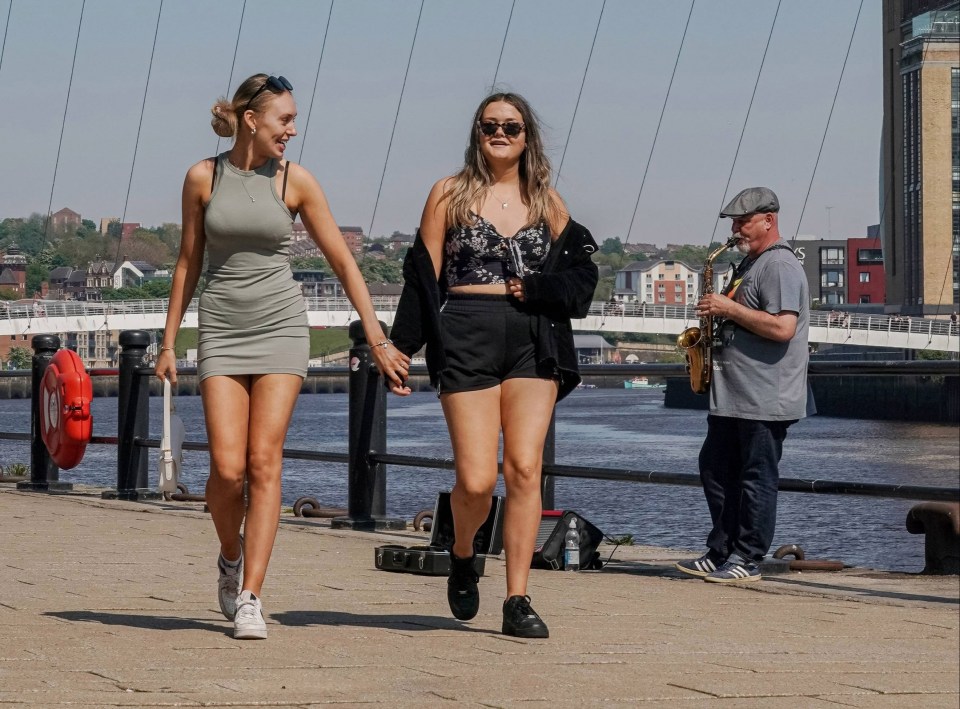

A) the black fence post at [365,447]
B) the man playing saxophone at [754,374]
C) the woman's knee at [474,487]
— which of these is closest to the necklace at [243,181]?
the woman's knee at [474,487]

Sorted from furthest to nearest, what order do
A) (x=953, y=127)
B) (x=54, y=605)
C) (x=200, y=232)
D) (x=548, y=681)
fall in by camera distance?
(x=953, y=127), (x=54, y=605), (x=200, y=232), (x=548, y=681)

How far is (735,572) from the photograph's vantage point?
5.50 meters

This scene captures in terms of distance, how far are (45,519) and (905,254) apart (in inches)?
3260

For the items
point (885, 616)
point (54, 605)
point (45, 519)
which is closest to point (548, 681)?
point (885, 616)

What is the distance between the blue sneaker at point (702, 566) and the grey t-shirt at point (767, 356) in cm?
50

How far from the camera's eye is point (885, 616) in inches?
178

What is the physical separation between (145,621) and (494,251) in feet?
4.32

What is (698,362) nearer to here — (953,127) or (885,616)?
(885,616)

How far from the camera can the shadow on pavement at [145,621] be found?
167 inches

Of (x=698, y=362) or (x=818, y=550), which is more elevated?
(x=698, y=362)

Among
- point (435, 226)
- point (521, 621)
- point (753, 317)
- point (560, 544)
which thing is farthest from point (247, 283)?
point (560, 544)

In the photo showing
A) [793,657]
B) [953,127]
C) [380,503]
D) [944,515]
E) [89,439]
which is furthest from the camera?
[953,127]

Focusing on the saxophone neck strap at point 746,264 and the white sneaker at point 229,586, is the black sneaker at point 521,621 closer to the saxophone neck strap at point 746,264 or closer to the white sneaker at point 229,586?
the white sneaker at point 229,586

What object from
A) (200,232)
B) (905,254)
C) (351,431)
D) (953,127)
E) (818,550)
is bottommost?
(818,550)
